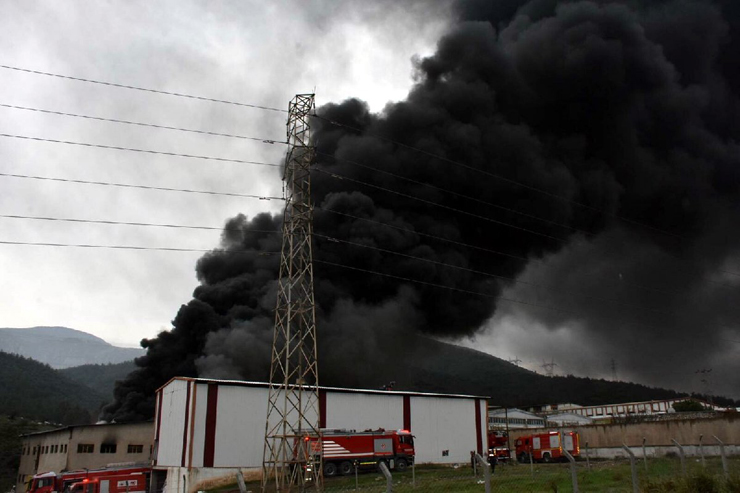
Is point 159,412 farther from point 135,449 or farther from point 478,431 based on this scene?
point 478,431

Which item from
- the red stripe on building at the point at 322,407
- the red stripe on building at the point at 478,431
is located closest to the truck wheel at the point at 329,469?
the red stripe on building at the point at 322,407

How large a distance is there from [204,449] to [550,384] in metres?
143

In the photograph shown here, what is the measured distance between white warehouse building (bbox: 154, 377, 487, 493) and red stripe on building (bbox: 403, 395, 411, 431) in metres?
0.06

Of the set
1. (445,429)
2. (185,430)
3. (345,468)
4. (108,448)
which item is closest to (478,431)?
(445,429)

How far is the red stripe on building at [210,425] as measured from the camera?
2869cm

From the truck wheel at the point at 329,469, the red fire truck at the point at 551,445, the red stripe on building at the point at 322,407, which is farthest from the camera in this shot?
the red fire truck at the point at 551,445

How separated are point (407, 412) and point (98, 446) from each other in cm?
2362

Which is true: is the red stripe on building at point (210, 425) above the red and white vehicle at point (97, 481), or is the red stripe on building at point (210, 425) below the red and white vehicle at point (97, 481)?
above

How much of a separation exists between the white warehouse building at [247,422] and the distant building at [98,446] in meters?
8.04

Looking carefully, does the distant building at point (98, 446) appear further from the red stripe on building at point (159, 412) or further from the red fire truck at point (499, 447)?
the red fire truck at point (499, 447)

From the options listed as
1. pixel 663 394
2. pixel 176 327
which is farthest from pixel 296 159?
pixel 663 394

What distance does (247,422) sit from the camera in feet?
99.3

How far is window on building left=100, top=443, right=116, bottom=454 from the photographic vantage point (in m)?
44.1

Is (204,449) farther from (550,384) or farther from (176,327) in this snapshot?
(550,384)
